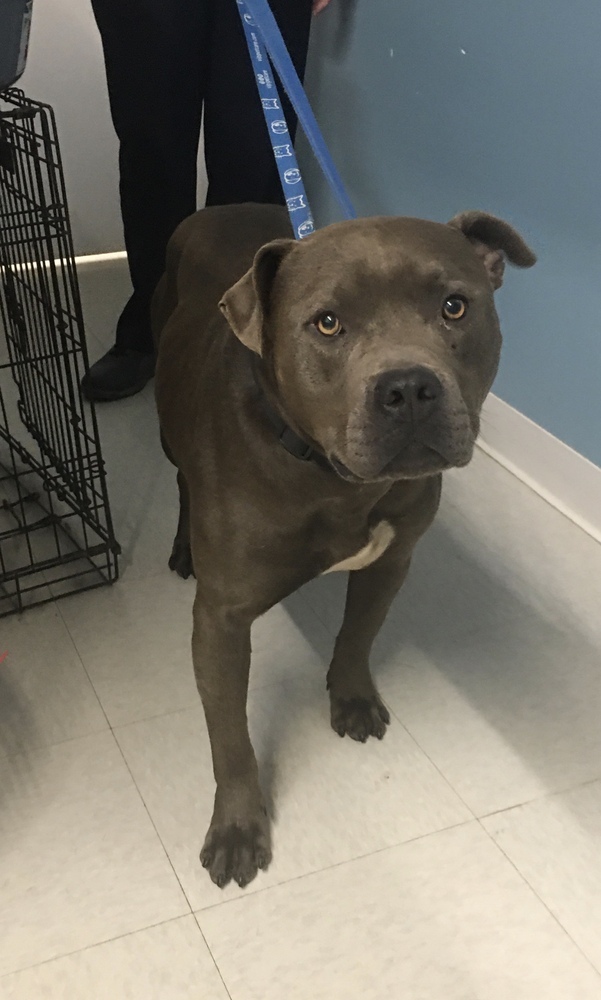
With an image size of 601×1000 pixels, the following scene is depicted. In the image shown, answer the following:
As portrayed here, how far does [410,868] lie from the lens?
1390 millimetres

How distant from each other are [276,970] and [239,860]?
0.16 meters

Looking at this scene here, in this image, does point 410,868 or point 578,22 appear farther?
point 578,22

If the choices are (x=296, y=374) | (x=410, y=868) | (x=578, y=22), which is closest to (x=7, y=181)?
(x=296, y=374)

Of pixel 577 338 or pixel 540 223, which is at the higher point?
pixel 540 223

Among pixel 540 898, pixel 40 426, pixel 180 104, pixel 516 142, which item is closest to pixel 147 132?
pixel 180 104

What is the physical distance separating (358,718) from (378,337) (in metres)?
0.79

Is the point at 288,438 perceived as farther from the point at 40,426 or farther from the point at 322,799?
the point at 40,426

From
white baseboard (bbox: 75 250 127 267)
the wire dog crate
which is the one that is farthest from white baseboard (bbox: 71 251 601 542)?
white baseboard (bbox: 75 250 127 267)

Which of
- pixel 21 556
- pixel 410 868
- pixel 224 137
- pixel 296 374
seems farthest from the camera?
pixel 224 137

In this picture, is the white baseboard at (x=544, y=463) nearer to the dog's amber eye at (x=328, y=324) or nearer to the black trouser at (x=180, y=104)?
the black trouser at (x=180, y=104)

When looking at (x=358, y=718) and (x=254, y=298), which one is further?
(x=358, y=718)

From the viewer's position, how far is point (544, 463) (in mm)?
2260

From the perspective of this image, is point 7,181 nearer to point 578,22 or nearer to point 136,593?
point 136,593

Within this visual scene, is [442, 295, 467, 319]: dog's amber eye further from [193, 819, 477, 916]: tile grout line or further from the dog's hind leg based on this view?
the dog's hind leg
